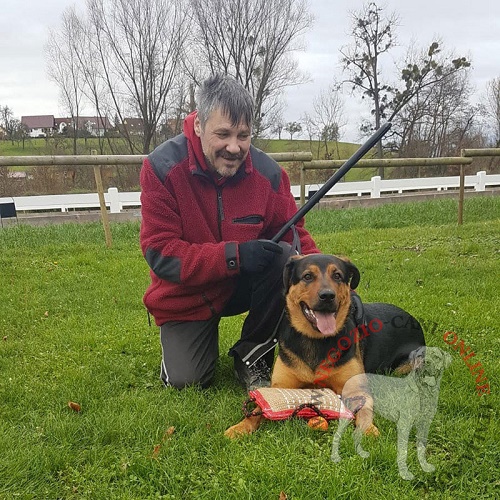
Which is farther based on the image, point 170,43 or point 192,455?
point 170,43

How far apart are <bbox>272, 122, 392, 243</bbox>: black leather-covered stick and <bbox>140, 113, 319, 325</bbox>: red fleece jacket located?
0.66ft

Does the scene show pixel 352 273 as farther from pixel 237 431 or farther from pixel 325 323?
pixel 237 431

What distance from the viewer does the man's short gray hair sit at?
10.5 ft

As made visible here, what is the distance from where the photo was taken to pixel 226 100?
321 centimetres

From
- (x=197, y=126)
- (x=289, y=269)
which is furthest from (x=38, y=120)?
(x=289, y=269)

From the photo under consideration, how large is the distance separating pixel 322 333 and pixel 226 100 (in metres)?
1.60

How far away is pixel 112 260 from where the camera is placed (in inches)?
295

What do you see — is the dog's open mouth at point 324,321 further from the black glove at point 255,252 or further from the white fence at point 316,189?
the white fence at point 316,189

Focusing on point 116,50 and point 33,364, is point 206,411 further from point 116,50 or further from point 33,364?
point 116,50

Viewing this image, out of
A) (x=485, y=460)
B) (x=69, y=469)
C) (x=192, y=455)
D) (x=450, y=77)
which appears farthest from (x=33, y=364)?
(x=450, y=77)

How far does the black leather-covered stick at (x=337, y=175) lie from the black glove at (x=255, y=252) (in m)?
0.32

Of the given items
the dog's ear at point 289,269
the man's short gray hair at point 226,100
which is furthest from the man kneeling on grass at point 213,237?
the dog's ear at point 289,269

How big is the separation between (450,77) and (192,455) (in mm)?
31710

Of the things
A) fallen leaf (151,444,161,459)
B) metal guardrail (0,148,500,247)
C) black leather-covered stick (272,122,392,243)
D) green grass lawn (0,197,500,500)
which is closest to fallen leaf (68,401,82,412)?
green grass lawn (0,197,500,500)
